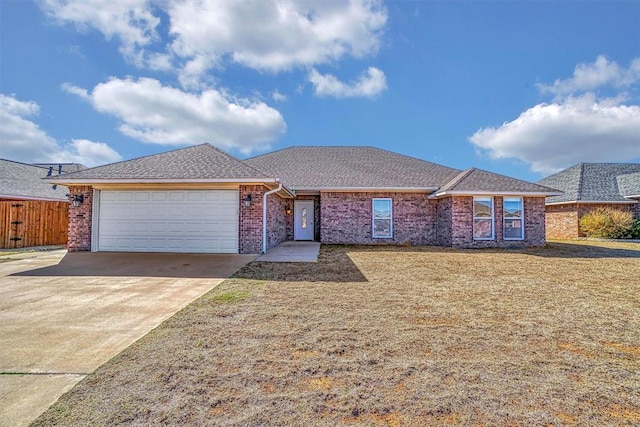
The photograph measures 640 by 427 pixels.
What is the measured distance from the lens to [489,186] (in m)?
13.1

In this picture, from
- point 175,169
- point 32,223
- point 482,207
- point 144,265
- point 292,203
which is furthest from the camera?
point 292,203

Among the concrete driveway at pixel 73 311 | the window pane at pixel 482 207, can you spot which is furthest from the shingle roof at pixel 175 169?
the window pane at pixel 482 207

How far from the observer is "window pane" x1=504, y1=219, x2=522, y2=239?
1348 centimetres

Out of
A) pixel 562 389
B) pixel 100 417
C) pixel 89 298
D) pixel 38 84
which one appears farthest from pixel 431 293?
pixel 38 84

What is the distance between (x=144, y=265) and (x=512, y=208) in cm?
1430

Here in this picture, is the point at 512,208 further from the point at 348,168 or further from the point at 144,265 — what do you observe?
the point at 144,265

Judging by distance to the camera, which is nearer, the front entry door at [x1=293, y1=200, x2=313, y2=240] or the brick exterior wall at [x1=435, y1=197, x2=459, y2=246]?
the brick exterior wall at [x1=435, y1=197, x2=459, y2=246]

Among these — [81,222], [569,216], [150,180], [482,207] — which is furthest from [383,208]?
[569,216]

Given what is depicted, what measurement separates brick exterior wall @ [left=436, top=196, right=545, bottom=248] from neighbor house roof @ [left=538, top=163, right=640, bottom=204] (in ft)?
23.8

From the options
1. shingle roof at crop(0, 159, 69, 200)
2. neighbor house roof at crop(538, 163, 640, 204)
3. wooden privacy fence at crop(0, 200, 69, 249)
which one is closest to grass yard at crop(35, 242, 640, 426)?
wooden privacy fence at crop(0, 200, 69, 249)

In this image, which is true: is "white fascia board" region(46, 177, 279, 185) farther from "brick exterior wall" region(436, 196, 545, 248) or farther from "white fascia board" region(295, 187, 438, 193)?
"brick exterior wall" region(436, 196, 545, 248)

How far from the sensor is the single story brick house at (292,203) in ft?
34.1

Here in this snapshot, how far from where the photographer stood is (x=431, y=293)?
573 cm

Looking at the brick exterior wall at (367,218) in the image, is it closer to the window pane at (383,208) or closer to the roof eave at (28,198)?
the window pane at (383,208)
